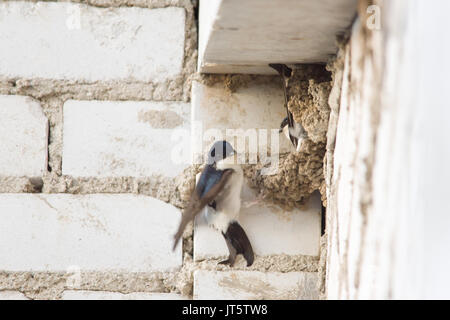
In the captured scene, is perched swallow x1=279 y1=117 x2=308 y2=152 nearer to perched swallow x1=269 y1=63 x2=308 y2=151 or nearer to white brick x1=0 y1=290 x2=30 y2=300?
perched swallow x1=269 y1=63 x2=308 y2=151

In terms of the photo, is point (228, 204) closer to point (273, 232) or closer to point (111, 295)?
point (273, 232)

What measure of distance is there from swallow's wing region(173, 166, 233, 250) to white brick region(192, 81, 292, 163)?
7 cm

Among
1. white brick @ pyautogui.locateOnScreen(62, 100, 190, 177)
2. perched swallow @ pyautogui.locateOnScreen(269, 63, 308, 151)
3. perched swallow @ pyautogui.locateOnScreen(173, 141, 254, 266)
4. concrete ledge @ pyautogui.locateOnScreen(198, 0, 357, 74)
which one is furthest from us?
white brick @ pyautogui.locateOnScreen(62, 100, 190, 177)

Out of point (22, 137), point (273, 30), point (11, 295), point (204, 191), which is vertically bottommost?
point (11, 295)

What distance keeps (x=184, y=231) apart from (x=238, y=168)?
195 millimetres

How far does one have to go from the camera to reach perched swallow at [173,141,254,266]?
4.78ft

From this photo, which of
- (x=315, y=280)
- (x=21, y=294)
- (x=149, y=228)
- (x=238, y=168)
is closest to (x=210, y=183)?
(x=238, y=168)

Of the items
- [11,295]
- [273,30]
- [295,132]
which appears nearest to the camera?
[273,30]

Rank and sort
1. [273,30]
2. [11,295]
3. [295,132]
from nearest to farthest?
[273,30] → [295,132] → [11,295]

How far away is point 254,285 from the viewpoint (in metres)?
1.51

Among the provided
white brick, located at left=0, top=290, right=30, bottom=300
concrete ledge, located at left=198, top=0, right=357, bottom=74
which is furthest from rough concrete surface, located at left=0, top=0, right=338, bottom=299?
concrete ledge, located at left=198, top=0, right=357, bottom=74

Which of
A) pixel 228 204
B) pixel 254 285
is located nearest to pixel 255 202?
pixel 228 204

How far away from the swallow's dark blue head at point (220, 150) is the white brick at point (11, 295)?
545 millimetres

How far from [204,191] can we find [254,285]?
9.7 inches
